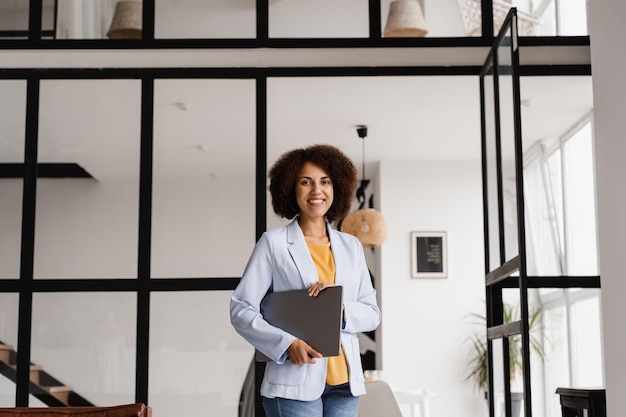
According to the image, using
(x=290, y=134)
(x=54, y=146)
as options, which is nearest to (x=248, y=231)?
(x=54, y=146)

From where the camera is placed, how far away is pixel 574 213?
652cm

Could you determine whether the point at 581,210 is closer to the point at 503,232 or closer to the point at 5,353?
the point at 503,232

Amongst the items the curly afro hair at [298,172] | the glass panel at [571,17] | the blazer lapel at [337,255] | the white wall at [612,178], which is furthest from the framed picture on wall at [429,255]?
the blazer lapel at [337,255]

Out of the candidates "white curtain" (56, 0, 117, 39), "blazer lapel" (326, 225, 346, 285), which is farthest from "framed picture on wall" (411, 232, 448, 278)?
"blazer lapel" (326, 225, 346, 285)

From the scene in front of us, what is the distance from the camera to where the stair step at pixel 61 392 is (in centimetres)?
405

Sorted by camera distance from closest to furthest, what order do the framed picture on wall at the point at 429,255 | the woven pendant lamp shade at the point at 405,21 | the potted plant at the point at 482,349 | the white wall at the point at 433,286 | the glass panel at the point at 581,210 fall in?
the woven pendant lamp shade at the point at 405,21 < the glass panel at the point at 581,210 < the potted plant at the point at 482,349 < the white wall at the point at 433,286 < the framed picture on wall at the point at 429,255

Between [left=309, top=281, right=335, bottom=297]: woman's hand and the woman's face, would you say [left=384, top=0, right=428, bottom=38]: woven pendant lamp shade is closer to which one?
the woman's face

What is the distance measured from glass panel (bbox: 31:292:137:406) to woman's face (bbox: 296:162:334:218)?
1.83m

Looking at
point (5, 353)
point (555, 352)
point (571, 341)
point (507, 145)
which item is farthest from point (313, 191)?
point (555, 352)

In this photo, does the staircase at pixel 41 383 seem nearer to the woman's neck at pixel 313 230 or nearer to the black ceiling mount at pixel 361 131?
the woman's neck at pixel 313 230

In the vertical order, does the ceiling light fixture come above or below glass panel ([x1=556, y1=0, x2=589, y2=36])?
below

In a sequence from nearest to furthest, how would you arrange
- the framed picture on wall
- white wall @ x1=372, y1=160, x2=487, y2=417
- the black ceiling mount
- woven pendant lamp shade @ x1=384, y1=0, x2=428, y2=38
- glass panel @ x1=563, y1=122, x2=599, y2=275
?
1. woven pendant lamp shade @ x1=384, y1=0, x2=428, y2=38
2. glass panel @ x1=563, y1=122, x2=599, y2=275
3. the black ceiling mount
4. white wall @ x1=372, y1=160, x2=487, y2=417
5. the framed picture on wall

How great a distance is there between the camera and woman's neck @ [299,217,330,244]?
252 centimetres

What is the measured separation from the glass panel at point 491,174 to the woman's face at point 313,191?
1706 mm
